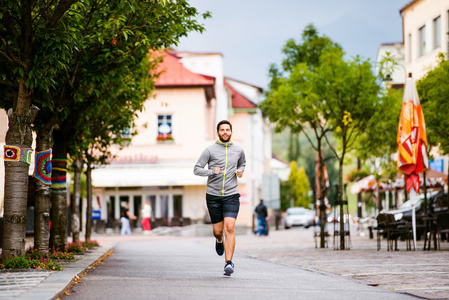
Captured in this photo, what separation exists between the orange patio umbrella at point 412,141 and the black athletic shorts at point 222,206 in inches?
347

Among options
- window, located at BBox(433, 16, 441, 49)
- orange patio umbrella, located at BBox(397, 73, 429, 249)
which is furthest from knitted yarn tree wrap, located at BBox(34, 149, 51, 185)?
window, located at BBox(433, 16, 441, 49)

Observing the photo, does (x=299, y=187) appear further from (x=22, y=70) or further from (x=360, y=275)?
(x=22, y=70)

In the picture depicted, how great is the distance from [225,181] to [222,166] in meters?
0.21

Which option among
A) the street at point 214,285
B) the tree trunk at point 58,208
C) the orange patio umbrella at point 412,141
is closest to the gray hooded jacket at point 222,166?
the street at point 214,285

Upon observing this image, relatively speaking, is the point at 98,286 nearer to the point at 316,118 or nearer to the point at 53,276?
the point at 53,276

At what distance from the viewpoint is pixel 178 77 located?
173ft

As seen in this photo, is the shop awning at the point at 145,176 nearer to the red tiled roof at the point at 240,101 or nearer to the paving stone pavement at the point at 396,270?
the red tiled roof at the point at 240,101

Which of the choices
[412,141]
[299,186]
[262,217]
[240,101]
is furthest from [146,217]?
[299,186]

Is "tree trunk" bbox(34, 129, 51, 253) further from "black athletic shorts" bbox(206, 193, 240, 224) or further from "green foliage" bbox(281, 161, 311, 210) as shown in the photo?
"green foliage" bbox(281, 161, 311, 210)

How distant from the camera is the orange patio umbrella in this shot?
62.6 ft

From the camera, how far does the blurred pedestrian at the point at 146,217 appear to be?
4389 centimetres

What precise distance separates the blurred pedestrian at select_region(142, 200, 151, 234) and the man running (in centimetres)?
3274

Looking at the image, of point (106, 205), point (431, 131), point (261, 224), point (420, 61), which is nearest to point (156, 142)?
point (106, 205)

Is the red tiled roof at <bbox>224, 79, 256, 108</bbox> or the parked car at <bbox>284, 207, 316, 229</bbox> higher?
the red tiled roof at <bbox>224, 79, 256, 108</bbox>
